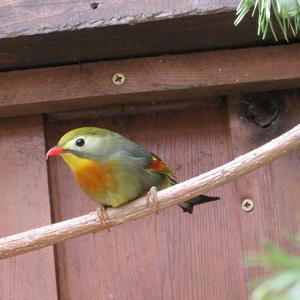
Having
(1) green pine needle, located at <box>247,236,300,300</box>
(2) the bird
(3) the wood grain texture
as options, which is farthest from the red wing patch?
(1) green pine needle, located at <box>247,236,300,300</box>

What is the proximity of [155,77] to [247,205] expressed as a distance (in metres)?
0.44

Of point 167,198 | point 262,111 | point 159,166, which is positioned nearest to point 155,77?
point 159,166

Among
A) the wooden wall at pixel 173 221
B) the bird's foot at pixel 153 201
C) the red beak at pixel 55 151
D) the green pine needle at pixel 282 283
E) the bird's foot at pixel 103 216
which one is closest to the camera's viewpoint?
the green pine needle at pixel 282 283

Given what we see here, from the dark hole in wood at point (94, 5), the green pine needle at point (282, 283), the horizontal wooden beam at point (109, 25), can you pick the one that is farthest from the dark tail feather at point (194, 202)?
the green pine needle at point (282, 283)

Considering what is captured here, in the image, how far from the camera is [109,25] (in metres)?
1.79

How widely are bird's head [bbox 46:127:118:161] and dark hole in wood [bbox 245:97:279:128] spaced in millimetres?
400

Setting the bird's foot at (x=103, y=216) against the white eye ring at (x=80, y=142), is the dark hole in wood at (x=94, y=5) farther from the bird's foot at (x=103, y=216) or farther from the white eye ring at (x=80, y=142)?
the bird's foot at (x=103, y=216)

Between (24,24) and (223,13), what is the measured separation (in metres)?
0.48

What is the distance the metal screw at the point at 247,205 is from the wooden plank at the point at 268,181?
0.03 ft

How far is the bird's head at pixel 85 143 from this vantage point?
78.5 inches

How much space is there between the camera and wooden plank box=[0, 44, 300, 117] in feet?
6.63

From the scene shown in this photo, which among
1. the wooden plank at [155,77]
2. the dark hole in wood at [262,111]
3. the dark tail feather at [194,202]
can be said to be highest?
the wooden plank at [155,77]

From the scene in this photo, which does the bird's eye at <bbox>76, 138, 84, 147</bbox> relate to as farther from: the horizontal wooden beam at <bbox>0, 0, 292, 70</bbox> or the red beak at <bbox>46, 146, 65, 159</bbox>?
the horizontal wooden beam at <bbox>0, 0, 292, 70</bbox>

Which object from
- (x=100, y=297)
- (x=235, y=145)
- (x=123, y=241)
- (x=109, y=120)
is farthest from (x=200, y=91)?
(x=100, y=297)
